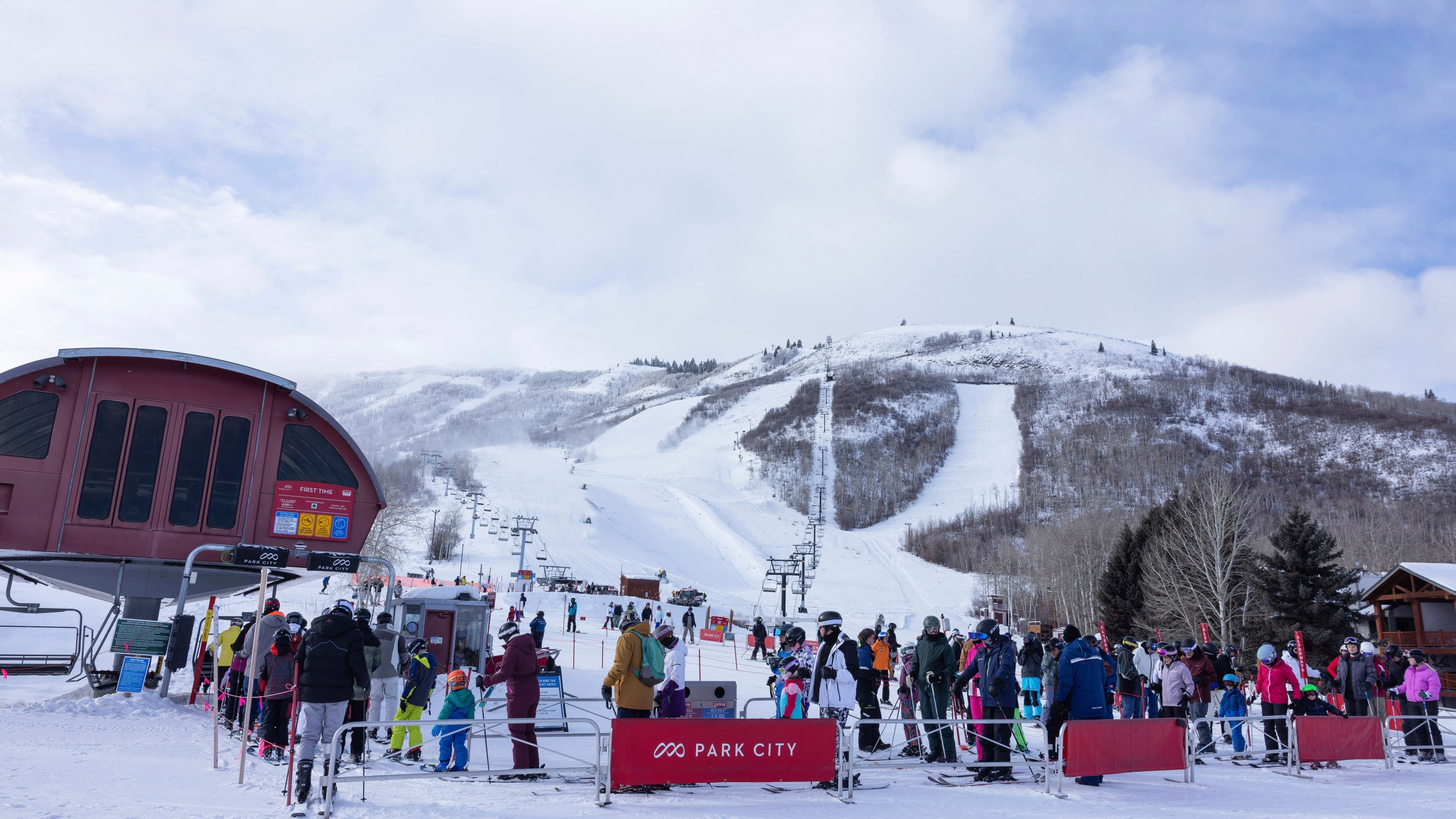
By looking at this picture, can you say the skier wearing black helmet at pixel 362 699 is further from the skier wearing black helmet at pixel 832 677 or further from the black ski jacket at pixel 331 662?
the skier wearing black helmet at pixel 832 677

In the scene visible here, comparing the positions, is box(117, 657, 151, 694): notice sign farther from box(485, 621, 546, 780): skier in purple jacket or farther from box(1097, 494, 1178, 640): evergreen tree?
box(1097, 494, 1178, 640): evergreen tree

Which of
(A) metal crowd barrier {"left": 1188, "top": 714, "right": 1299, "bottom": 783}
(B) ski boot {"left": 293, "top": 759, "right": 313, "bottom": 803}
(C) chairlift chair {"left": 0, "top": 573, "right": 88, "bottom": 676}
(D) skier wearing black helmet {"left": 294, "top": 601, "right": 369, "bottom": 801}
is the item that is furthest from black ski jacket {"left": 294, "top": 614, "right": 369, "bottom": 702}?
(C) chairlift chair {"left": 0, "top": 573, "right": 88, "bottom": 676}

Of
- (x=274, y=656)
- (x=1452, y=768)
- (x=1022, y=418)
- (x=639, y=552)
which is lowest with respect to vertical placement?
(x=1452, y=768)

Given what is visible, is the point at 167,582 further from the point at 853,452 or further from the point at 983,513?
the point at 853,452

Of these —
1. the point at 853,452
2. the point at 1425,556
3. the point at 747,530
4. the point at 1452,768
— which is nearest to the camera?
the point at 1452,768

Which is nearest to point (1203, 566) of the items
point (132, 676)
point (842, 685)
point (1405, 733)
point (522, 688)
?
point (1405, 733)

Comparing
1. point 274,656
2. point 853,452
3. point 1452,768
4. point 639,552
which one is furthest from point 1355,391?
point 274,656

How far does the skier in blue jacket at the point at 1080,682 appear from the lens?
9758 millimetres

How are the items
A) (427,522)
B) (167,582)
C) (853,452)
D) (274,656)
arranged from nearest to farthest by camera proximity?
1. (274,656)
2. (167,582)
3. (427,522)
4. (853,452)

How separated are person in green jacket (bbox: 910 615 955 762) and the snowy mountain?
42.2 meters

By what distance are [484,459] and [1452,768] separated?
93627mm

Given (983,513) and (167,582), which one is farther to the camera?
(983,513)

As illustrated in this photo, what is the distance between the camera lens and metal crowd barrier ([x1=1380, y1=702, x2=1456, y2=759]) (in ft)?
38.6

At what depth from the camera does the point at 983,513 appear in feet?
335
